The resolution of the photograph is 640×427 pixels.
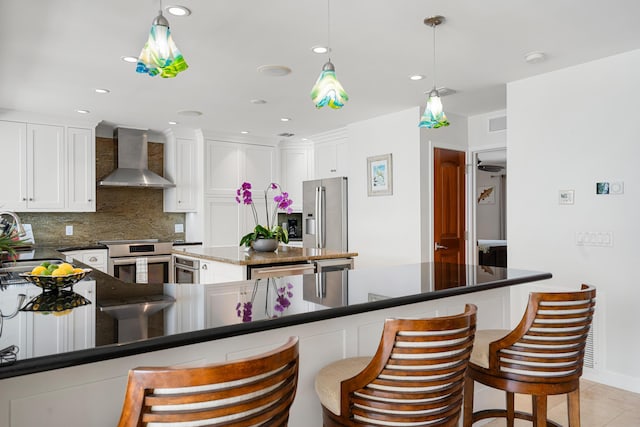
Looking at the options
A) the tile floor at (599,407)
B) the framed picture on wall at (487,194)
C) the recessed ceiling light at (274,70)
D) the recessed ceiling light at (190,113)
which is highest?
the recessed ceiling light at (190,113)

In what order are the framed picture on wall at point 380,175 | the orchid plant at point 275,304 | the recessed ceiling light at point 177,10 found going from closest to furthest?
the orchid plant at point 275,304 → the recessed ceiling light at point 177,10 → the framed picture on wall at point 380,175

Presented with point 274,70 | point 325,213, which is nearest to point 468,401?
point 274,70

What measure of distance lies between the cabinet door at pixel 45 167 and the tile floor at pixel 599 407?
4.91 m

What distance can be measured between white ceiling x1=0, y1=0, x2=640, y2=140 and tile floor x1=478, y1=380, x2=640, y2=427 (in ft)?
7.02

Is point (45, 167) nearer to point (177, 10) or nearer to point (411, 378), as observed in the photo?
point (177, 10)

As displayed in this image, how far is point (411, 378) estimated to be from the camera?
1.26m

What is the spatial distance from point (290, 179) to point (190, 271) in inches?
105

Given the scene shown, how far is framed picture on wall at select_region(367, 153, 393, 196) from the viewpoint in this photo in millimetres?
4859

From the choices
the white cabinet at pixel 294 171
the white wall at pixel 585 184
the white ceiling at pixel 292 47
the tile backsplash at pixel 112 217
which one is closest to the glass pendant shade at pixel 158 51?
the white ceiling at pixel 292 47

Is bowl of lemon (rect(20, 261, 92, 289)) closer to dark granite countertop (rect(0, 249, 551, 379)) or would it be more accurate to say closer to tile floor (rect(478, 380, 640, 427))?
dark granite countertop (rect(0, 249, 551, 379))

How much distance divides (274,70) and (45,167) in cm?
317

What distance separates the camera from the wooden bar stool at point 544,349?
65.6 inches

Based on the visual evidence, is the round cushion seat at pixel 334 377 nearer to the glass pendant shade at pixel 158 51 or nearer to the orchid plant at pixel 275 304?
the orchid plant at pixel 275 304

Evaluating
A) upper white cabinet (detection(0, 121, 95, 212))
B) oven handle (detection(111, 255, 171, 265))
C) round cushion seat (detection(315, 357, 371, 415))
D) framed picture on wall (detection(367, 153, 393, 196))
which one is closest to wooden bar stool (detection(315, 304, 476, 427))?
round cushion seat (detection(315, 357, 371, 415))
